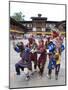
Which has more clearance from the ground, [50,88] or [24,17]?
[24,17]

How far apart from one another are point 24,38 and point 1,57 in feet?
1.05

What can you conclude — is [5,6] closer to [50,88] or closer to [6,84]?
[6,84]

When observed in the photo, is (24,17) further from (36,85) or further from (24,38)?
(36,85)

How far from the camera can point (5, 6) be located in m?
2.67

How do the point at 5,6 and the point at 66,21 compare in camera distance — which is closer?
the point at 5,6

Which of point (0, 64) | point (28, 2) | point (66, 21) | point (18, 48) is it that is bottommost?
point (0, 64)

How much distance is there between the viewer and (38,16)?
2.75 metres

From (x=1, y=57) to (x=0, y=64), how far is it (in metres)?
0.08

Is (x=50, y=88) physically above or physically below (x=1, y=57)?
below

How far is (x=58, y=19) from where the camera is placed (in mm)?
2816

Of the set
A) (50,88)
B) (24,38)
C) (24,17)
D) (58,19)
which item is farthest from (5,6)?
(50,88)

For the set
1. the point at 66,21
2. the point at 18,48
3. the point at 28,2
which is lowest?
the point at 18,48

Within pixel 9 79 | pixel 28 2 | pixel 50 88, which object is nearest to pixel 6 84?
pixel 9 79

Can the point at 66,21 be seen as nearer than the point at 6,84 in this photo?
No
